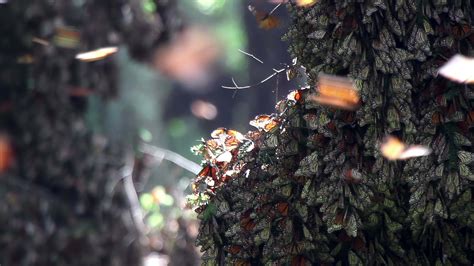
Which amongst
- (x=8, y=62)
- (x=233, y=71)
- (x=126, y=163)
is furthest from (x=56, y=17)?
A: (x=233, y=71)

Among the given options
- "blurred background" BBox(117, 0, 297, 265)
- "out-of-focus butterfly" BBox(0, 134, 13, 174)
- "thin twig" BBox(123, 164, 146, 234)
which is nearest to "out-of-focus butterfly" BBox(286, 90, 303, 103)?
"thin twig" BBox(123, 164, 146, 234)

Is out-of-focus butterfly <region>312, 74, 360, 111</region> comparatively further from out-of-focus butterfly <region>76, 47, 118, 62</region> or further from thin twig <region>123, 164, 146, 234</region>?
thin twig <region>123, 164, 146, 234</region>

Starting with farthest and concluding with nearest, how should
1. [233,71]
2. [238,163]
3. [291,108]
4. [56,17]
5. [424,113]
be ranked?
[233,71], [56,17], [238,163], [291,108], [424,113]

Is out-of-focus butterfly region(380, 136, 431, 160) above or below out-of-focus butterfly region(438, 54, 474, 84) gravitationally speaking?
below

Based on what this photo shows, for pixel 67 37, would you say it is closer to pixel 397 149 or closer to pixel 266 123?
pixel 266 123

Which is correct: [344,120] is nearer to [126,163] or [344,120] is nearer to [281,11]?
[126,163]
